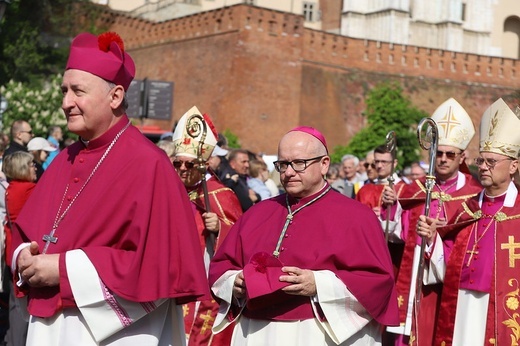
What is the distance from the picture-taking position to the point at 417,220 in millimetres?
9461

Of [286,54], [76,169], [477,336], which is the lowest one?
[477,336]

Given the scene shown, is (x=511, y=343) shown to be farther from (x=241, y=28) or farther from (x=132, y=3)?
(x=132, y=3)

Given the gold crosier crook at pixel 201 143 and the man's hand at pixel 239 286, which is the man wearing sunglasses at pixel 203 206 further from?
the man's hand at pixel 239 286

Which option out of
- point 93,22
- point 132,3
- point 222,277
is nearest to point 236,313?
point 222,277

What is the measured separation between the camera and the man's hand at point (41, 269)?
5.12 m


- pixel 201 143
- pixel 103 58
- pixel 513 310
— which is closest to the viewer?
pixel 103 58

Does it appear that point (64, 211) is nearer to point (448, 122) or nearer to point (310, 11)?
point (448, 122)

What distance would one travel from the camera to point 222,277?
620 cm

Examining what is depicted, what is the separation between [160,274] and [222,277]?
1007mm

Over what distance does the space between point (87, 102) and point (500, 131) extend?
3672 mm

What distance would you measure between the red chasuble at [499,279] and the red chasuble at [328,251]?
171 cm

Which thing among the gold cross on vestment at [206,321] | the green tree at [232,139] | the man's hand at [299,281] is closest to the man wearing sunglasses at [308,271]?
the man's hand at [299,281]

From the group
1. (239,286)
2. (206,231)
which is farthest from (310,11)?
(239,286)

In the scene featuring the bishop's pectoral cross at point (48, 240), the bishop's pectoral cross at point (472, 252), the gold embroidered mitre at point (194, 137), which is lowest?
the bishop's pectoral cross at point (472, 252)
